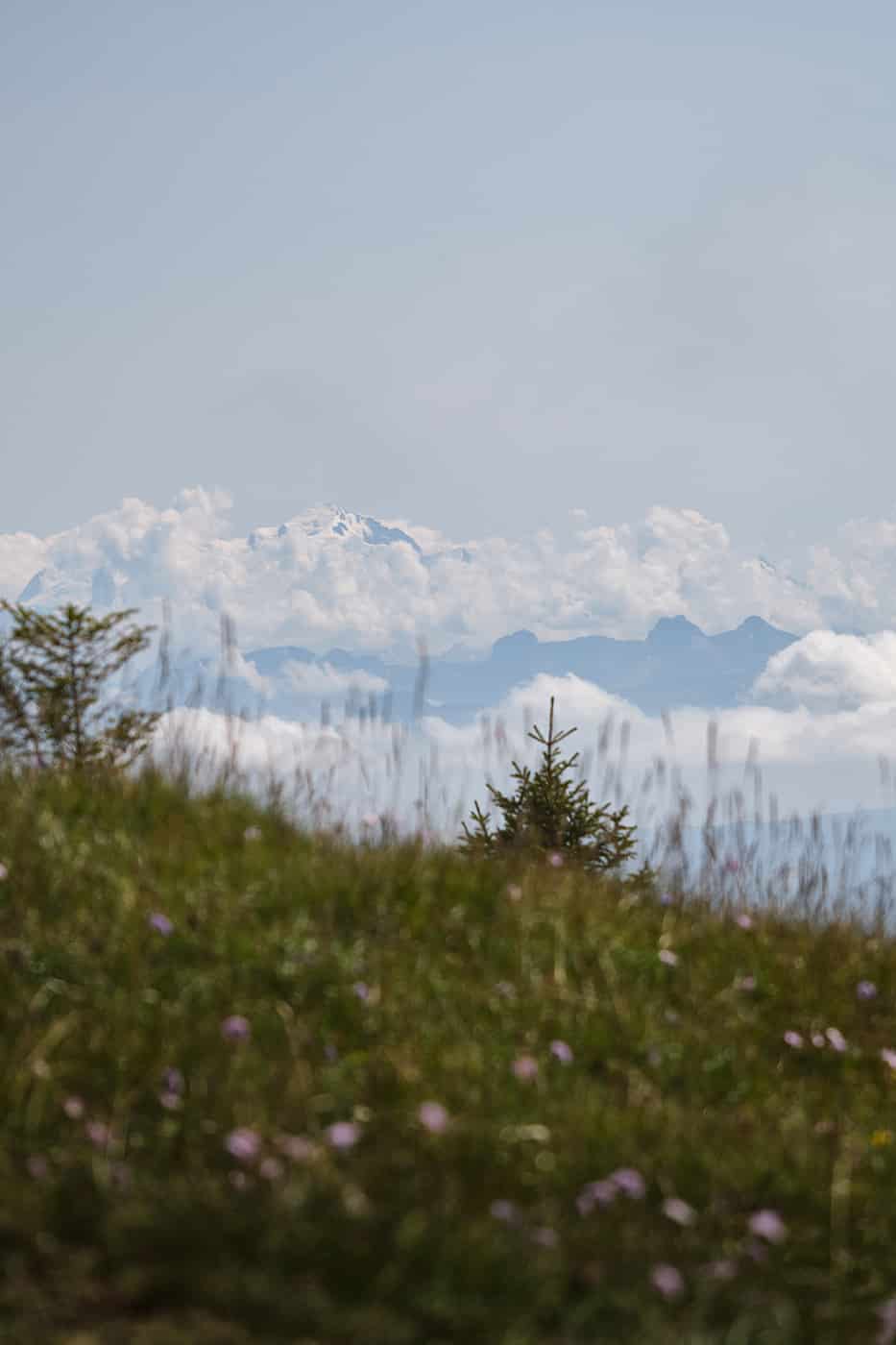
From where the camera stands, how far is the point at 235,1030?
418 centimetres

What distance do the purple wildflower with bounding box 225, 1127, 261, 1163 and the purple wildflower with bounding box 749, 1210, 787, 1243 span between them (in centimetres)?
150

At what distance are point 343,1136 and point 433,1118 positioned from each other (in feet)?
0.91

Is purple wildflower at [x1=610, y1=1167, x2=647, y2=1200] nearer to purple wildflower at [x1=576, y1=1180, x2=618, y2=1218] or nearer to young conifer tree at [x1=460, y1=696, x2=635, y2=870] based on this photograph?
purple wildflower at [x1=576, y1=1180, x2=618, y2=1218]

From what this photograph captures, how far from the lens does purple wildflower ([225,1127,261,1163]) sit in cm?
338

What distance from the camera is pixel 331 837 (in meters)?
6.31

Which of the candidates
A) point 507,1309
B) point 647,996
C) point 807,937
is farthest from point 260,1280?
point 807,937

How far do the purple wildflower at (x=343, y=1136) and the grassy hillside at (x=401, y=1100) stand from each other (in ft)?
0.05

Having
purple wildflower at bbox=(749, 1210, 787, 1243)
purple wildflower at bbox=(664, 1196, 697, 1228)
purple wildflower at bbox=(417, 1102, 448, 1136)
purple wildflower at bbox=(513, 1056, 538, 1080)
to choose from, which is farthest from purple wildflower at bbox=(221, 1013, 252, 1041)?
purple wildflower at bbox=(749, 1210, 787, 1243)

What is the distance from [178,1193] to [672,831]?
14.3 feet

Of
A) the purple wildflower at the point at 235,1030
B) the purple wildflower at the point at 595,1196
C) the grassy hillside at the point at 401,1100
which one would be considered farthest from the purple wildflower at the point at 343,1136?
the purple wildflower at the point at 595,1196

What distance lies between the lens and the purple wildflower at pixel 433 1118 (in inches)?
141

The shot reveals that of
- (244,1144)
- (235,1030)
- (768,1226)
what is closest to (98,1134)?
(244,1144)

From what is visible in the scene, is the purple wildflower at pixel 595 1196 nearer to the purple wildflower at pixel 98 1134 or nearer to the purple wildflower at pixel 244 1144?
the purple wildflower at pixel 244 1144

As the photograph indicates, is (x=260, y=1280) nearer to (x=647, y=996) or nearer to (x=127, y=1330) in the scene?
(x=127, y=1330)
